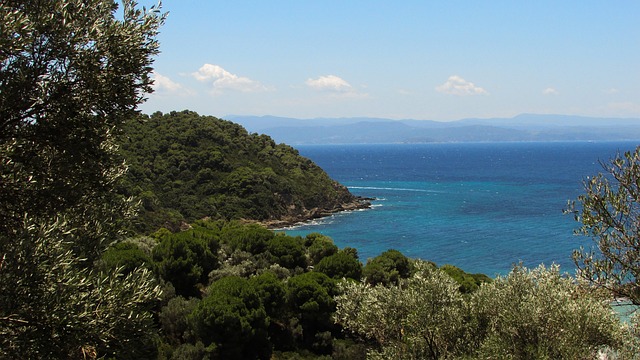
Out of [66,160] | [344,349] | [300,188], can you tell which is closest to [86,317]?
[66,160]

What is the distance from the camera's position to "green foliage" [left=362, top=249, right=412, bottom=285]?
30469 mm

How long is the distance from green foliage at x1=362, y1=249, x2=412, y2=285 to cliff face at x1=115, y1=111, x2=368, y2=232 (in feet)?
126

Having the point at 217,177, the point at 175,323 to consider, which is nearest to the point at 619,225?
the point at 175,323

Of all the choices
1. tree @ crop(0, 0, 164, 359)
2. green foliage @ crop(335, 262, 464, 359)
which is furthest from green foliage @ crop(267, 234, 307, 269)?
tree @ crop(0, 0, 164, 359)

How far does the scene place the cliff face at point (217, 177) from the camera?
2926 inches

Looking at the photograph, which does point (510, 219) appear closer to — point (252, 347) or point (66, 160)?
point (252, 347)

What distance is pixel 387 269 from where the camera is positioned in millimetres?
31594

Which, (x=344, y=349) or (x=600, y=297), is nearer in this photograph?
(x=600, y=297)

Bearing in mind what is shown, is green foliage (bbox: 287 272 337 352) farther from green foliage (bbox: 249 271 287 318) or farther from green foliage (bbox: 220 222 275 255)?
green foliage (bbox: 220 222 275 255)

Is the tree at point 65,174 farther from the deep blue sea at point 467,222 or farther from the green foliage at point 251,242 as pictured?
the deep blue sea at point 467,222

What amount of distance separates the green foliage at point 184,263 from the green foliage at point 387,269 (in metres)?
9.78

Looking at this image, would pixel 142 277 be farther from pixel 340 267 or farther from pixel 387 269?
pixel 387 269

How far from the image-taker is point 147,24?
7973mm

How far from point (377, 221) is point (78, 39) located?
75.1 m
